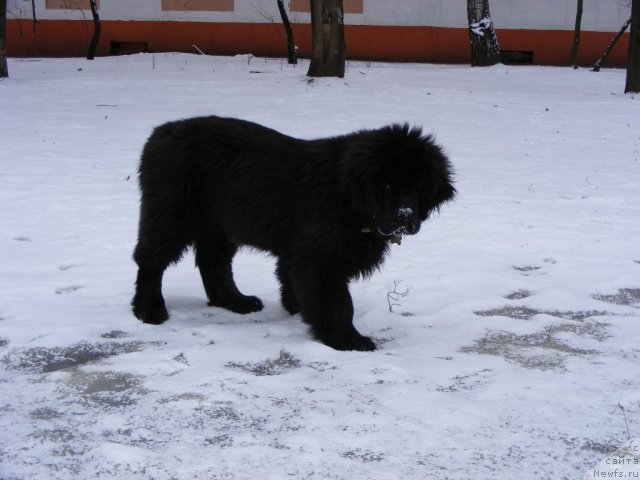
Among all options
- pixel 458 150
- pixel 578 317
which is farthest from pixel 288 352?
pixel 458 150

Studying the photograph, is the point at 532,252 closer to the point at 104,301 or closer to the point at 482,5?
the point at 104,301

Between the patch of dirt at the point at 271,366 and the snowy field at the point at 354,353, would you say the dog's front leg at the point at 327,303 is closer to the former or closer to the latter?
the snowy field at the point at 354,353

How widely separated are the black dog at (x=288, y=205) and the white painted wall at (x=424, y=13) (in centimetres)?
2143

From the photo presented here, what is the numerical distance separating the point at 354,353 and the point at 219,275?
1.32 metres

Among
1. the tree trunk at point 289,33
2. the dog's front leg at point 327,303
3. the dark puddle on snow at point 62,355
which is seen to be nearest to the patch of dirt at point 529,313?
the dog's front leg at point 327,303

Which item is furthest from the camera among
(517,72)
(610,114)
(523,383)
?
(517,72)

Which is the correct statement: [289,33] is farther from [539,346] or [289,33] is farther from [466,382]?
[466,382]

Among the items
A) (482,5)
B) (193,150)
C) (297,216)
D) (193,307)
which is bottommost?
(193,307)

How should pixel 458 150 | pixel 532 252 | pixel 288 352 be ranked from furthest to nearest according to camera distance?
1. pixel 458 150
2. pixel 532 252
3. pixel 288 352

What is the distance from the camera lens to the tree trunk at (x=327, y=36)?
15.9 meters

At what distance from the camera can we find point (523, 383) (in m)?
3.89

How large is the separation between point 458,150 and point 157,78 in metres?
8.68

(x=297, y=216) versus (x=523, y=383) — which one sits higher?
(x=297, y=216)

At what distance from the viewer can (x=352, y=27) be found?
25.5 m
